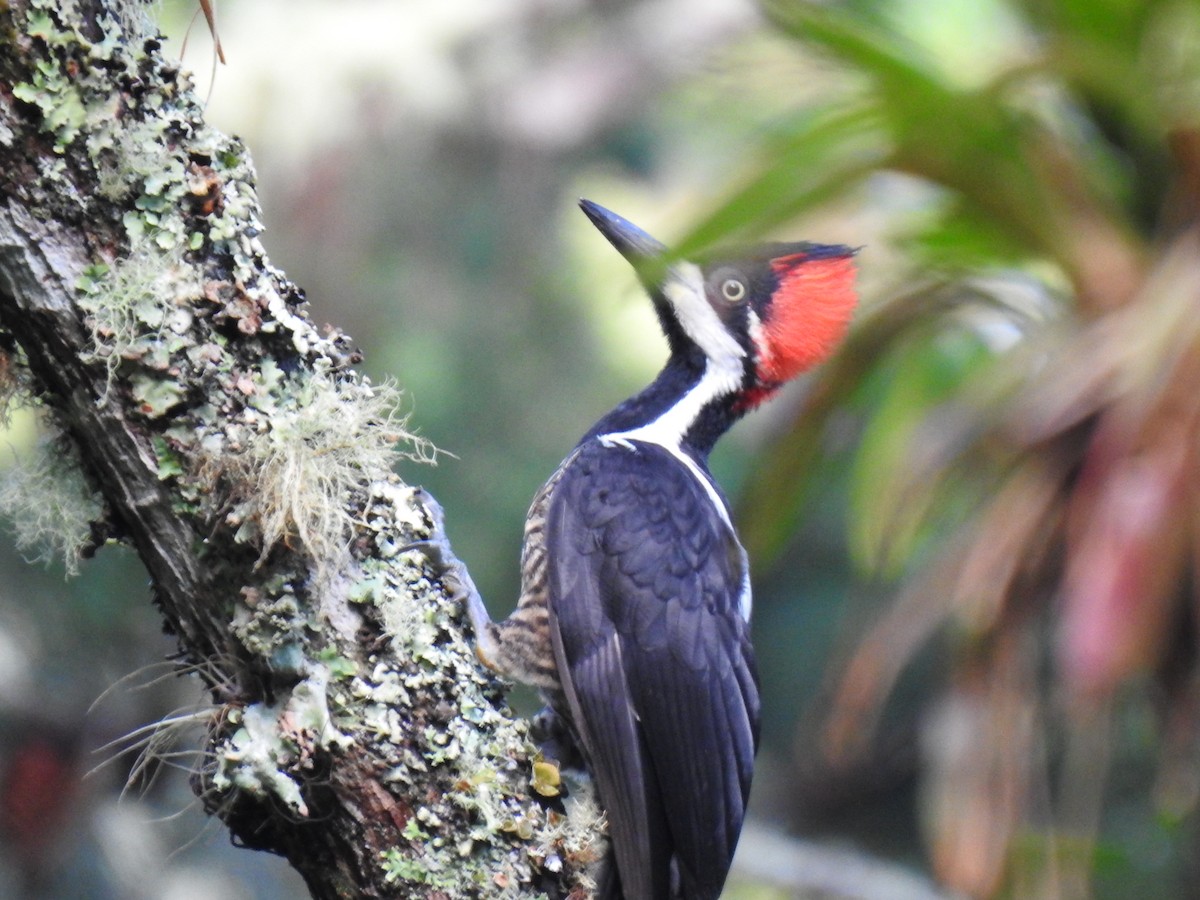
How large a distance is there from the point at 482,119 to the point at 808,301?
14.0 feet

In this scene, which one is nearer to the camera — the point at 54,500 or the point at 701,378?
the point at 54,500

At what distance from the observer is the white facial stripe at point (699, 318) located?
2764mm

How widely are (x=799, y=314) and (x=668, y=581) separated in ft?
2.39

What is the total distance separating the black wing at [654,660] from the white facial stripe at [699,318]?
1.07ft

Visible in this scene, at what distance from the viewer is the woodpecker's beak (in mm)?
2672

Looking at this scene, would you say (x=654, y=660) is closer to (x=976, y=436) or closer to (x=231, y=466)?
(x=231, y=466)

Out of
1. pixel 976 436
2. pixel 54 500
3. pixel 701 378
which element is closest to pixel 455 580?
pixel 54 500

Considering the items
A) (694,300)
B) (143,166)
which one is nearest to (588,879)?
(143,166)

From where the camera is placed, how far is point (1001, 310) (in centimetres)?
322

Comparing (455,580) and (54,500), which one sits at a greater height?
(54,500)

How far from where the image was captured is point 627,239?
268 centimetres

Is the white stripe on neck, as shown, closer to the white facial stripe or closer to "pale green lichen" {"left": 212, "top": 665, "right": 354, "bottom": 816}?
the white facial stripe

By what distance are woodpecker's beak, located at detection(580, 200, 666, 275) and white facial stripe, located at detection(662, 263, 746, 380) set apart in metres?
0.13

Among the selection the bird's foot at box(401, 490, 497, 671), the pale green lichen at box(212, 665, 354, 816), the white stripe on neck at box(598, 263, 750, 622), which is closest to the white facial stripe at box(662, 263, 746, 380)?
the white stripe on neck at box(598, 263, 750, 622)
